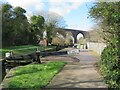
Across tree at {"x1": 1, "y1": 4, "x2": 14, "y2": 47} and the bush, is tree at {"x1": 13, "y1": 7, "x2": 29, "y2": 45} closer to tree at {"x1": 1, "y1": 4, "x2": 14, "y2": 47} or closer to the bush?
tree at {"x1": 1, "y1": 4, "x2": 14, "y2": 47}

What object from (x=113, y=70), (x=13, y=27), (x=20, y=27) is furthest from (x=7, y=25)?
(x=113, y=70)

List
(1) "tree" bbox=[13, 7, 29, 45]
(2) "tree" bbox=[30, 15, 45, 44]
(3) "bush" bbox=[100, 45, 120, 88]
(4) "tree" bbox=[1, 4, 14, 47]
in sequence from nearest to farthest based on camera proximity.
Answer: (3) "bush" bbox=[100, 45, 120, 88] → (4) "tree" bbox=[1, 4, 14, 47] → (1) "tree" bbox=[13, 7, 29, 45] → (2) "tree" bbox=[30, 15, 45, 44]

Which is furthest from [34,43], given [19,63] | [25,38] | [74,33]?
[19,63]

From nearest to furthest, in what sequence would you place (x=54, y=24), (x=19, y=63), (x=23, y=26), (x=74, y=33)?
(x=19, y=63) < (x=23, y=26) < (x=54, y=24) < (x=74, y=33)

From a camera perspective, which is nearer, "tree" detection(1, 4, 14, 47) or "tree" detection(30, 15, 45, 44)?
"tree" detection(1, 4, 14, 47)

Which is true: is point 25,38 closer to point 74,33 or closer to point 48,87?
point 74,33

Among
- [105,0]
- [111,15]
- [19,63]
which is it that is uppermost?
[105,0]

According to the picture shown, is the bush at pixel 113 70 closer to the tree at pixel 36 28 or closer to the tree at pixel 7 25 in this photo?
the tree at pixel 7 25

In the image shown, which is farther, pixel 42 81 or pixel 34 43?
pixel 34 43

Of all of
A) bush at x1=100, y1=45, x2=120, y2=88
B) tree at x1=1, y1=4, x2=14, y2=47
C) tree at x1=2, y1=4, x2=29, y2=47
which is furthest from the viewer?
tree at x1=2, y1=4, x2=29, y2=47

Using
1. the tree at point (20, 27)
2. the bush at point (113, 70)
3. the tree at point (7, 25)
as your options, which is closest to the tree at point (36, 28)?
the tree at point (20, 27)

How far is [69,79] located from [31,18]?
71.3 m

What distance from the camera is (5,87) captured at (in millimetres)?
11641

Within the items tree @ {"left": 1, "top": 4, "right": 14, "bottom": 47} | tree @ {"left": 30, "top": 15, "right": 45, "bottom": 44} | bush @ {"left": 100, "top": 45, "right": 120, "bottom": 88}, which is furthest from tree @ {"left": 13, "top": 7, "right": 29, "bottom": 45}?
bush @ {"left": 100, "top": 45, "right": 120, "bottom": 88}
